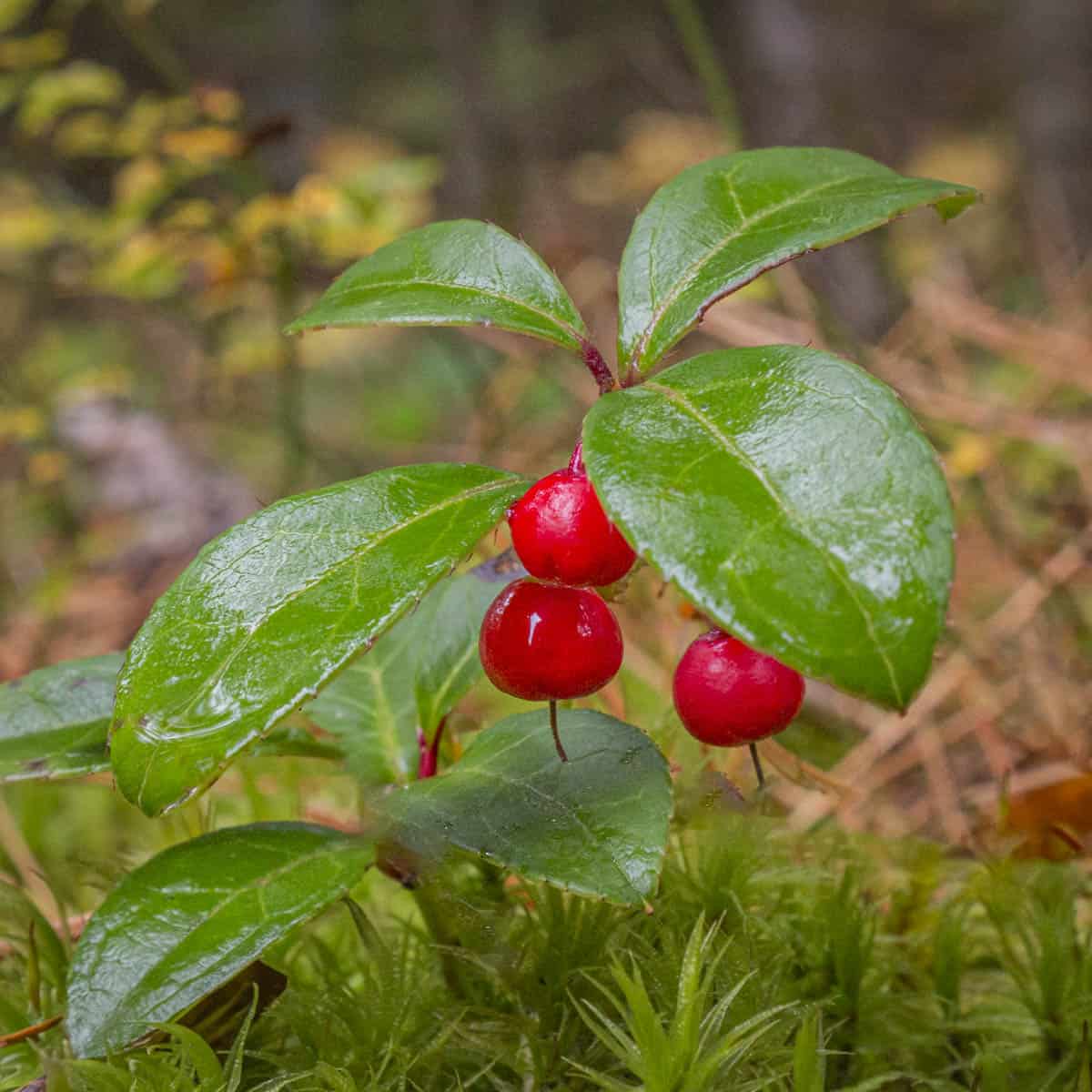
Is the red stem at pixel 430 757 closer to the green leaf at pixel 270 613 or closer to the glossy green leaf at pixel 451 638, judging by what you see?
the glossy green leaf at pixel 451 638

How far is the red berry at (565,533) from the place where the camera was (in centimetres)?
65

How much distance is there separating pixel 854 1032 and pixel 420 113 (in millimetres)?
10819

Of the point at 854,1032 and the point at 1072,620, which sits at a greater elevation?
the point at 854,1032

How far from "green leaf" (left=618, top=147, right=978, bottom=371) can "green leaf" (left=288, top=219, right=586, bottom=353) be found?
5 centimetres

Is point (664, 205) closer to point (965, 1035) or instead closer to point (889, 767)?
point (965, 1035)

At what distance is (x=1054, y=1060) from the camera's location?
0.95 metres

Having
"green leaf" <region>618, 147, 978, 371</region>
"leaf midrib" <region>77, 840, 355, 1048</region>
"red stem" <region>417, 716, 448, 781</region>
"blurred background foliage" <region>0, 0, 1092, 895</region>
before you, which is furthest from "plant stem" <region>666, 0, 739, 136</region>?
"leaf midrib" <region>77, 840, 355, 1048</region>

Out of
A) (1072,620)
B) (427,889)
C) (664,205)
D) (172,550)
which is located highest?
(664,205)

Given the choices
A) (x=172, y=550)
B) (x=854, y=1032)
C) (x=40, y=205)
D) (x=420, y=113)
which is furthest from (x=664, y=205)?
(x=420, y=113)

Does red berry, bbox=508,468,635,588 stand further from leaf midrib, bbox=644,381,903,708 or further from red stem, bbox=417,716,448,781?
red stem, bbox=417,716,448,781

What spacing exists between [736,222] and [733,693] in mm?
347

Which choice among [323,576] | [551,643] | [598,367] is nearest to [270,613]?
[323,576]

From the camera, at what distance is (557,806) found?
779 mm

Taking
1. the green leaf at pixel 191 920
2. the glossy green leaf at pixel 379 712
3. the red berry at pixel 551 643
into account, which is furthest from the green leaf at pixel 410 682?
the red berry at pixel 551 643
